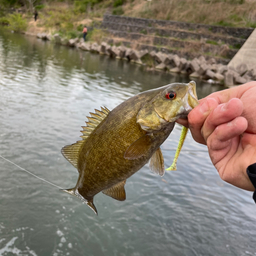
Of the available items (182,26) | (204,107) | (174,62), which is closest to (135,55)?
(174,62)

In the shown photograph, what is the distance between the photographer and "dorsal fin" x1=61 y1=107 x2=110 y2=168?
2.29 meters

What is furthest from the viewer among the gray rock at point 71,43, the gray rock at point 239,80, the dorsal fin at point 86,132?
the gray rock at point 71,43

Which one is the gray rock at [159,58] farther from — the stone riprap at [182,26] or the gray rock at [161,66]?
the stone riprap at [182,26]

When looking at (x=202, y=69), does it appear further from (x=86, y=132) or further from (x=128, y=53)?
(x=86, y=132)

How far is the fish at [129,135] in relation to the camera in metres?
2.04

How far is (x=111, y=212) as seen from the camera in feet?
15.9

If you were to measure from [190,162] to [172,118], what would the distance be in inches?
202

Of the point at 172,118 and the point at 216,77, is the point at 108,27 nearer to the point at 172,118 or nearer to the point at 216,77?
the point at 216,77

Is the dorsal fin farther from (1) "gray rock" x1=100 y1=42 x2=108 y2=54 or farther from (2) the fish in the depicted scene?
(1) "gray rock" x1=100 y1=42 x2=108 y2=54

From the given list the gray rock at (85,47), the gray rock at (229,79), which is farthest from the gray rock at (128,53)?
the gray rock at (229,79)

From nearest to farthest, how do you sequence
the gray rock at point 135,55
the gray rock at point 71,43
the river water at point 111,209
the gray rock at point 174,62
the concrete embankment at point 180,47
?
the river water at point 111,209 → the concrete embankment at point 180,47 → the gray rock at point 174,62 → the gray rock at point 135,55 → the gray rock at point 71,43

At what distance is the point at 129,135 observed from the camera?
213 cm

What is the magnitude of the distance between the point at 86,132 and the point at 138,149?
56 centimetres

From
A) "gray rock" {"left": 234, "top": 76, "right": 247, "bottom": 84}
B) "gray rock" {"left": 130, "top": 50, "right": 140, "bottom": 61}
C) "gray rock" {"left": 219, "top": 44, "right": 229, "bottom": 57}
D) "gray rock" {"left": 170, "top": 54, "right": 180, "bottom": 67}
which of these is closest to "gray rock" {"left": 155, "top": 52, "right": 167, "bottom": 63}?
"gray rock" {"left": 170, "top": 54, "right": 180, "bottom": 67}
